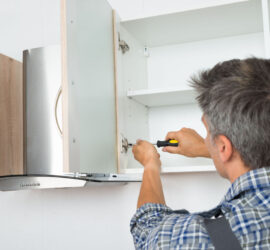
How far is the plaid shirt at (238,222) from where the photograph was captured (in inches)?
26.7

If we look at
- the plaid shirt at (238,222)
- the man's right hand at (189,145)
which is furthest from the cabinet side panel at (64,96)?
the man's right hand at (189,145)

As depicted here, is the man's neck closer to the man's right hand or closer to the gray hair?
the gray hair

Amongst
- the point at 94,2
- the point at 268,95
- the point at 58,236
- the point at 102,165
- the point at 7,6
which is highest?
the point at 7,6

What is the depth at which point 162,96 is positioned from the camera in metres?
1.44

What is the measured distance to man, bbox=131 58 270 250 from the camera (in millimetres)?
687

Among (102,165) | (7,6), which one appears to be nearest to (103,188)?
(102,165)

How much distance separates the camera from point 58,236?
5.79 ft

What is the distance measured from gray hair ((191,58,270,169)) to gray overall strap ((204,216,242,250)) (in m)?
0.14

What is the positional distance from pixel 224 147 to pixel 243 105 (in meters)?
0.10

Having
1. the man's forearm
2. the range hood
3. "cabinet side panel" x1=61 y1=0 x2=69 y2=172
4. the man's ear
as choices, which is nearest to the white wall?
the range hood

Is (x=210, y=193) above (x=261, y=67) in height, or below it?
below

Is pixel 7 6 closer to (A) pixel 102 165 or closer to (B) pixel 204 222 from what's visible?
(A) pixel 102 165

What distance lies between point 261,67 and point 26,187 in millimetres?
944

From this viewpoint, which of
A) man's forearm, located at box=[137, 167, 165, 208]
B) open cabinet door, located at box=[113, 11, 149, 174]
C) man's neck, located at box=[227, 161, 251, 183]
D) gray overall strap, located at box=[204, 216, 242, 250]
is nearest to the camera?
gray overall strap, located at box=[204, 216, 242, 250]
